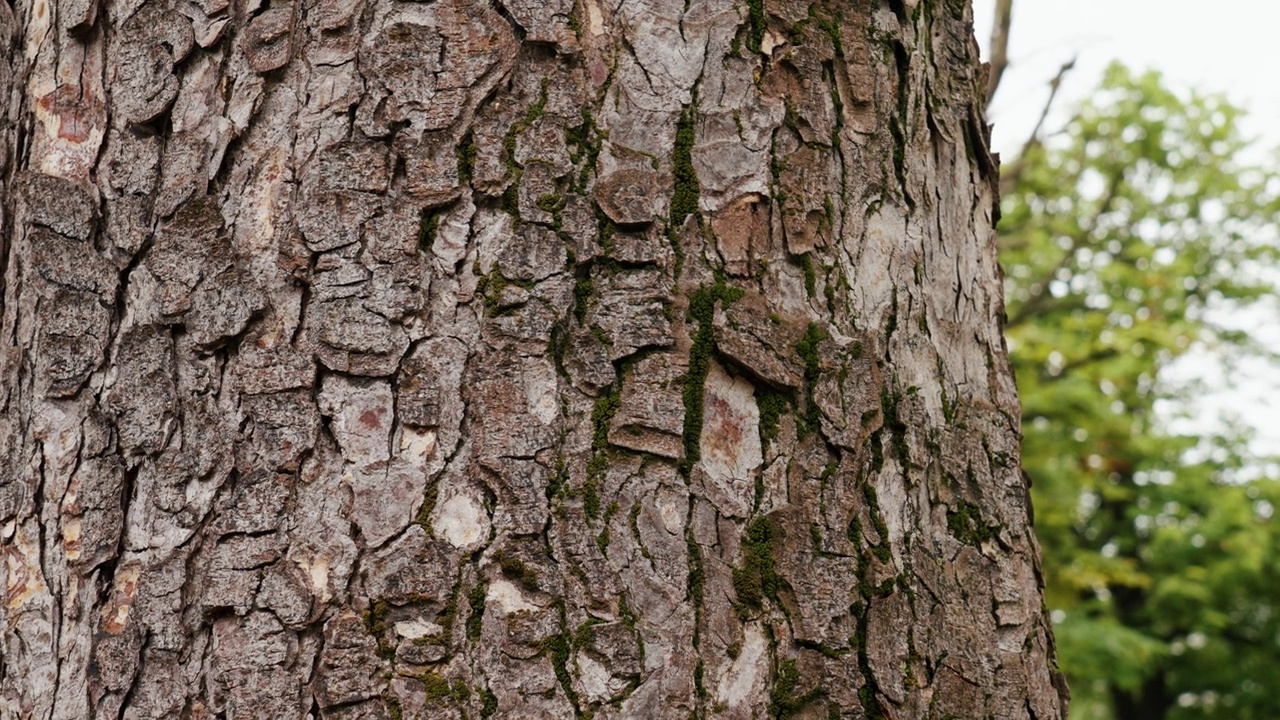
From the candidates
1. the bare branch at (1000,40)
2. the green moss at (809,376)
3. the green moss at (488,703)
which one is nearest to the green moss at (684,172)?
the green moss at (809,376)

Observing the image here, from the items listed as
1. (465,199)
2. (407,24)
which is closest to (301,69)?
(407,24)

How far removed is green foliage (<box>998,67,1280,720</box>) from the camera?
13.4 m

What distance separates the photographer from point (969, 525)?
178cm

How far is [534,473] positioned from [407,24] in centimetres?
65

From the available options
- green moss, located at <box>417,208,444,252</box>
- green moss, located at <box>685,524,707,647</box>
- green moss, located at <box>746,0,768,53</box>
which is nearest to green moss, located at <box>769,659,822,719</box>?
green moss, located at <box>685,524,707,647</box>

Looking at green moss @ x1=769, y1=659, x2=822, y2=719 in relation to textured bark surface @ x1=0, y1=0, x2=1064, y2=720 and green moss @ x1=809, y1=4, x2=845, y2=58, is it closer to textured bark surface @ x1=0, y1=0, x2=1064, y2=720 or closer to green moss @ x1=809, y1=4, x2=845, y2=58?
textured bark surface @ x1=0, y1=0, x2=1064, y2=720

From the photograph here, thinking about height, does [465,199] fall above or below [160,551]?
above

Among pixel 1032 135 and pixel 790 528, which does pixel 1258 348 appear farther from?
pixel 790 528

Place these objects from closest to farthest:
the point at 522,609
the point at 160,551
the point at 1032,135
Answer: the point at 522,609
the point at 160,551
the point at 1032,135

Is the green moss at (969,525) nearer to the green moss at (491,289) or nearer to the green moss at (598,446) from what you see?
the green moss at (598,446)

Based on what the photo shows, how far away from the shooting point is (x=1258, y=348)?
59.5 feet

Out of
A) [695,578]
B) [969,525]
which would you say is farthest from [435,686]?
[969,525]

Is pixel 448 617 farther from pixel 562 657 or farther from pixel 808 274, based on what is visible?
pixel 808 274

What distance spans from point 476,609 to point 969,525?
802 millimetres
